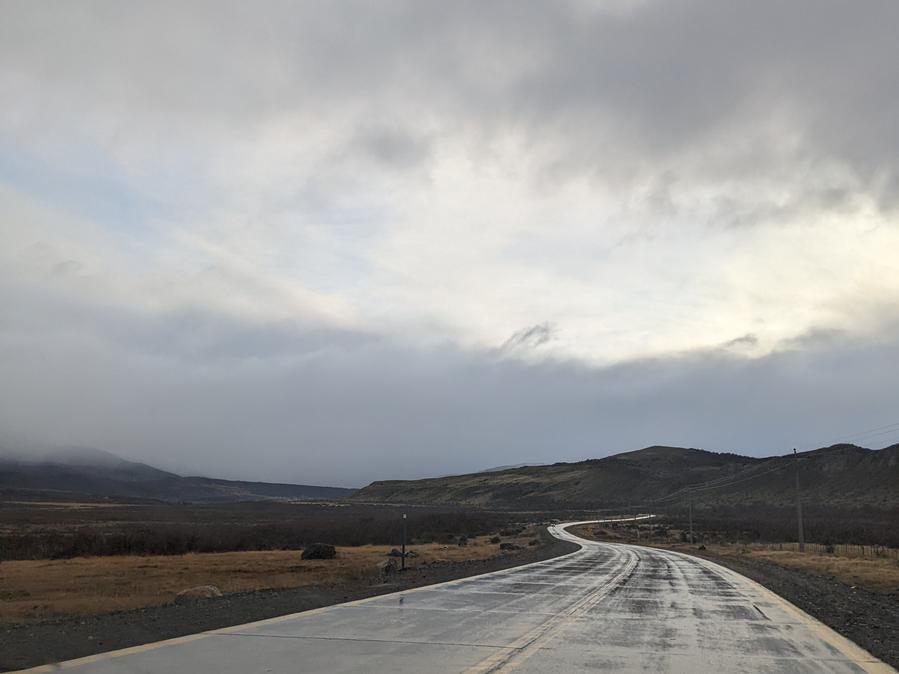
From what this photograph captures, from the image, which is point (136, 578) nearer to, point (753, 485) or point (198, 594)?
point (198, 594)

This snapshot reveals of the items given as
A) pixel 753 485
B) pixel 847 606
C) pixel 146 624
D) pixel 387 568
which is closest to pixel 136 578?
pixel 387 568

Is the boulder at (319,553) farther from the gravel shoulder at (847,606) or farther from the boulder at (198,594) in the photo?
the gravel shoulder at (847,606)

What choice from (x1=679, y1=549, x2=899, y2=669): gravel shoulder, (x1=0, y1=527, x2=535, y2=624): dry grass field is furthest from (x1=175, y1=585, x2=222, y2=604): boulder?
(x1=679, y1=549, x2=899, y2=669): gravel shoulder

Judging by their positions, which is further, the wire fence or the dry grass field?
the wire fence

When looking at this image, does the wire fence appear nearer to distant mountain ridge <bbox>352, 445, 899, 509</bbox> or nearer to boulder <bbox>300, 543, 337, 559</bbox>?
boulder <bbox>300, 543, 337, 559</bbox>

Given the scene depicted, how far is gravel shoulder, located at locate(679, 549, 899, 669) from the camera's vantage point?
11.3 m


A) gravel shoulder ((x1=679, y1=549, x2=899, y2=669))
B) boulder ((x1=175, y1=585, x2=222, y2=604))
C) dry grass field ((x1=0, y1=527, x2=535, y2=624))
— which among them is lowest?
dry grass field ((x1=0, y1=527, x2=535, y2=624))

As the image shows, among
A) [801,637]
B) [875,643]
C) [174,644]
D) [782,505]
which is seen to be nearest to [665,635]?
[801,637]

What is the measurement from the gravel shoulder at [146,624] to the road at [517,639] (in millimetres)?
560

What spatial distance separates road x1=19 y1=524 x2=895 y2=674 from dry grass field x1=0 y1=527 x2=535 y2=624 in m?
7.34

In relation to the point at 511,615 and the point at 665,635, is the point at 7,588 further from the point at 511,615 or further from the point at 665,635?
the point at 665,635

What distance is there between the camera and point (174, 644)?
9875 mm

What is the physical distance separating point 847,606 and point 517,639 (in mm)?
10346

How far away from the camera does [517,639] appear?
34.9 feet
